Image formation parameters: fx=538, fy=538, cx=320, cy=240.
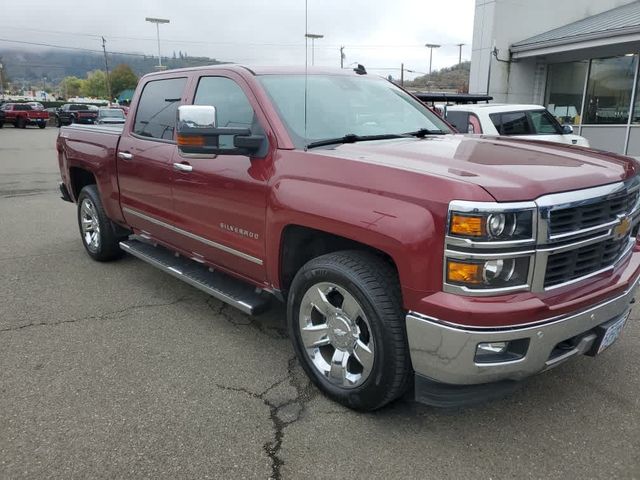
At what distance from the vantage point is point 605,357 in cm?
363

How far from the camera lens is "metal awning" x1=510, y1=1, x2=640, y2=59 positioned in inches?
471

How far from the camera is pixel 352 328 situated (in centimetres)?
288

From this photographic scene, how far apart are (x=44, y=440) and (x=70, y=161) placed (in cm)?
390

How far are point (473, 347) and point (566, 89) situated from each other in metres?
15.1

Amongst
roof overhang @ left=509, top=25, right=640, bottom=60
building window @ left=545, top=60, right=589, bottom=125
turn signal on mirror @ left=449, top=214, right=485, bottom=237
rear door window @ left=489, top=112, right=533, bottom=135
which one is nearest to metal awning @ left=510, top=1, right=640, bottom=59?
roof overhang @ left=509, top=25, right=640, bottom=60

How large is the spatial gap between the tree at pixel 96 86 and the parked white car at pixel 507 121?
113457 mm

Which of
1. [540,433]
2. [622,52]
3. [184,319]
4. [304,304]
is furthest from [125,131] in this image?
[622,52]

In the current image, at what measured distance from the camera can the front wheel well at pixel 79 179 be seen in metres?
6.06

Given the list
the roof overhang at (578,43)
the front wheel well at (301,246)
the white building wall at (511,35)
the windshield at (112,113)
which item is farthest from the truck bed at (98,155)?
the windshield at (112,113)

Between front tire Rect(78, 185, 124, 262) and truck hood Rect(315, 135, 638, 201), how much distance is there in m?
3.35

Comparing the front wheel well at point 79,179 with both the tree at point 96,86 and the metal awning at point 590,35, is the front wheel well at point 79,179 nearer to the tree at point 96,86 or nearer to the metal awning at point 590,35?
the metal awning at point 590,35

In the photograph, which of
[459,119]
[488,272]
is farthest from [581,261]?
[459,119]

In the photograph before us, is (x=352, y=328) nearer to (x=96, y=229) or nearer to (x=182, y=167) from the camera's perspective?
(x=182, y=167)

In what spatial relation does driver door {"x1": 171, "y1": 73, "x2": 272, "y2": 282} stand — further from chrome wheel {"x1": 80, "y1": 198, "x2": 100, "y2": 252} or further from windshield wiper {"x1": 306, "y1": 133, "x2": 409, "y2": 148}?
chrome wheel {"x1": 80, "y1": 198, "x2": 100, "y2": 252}
